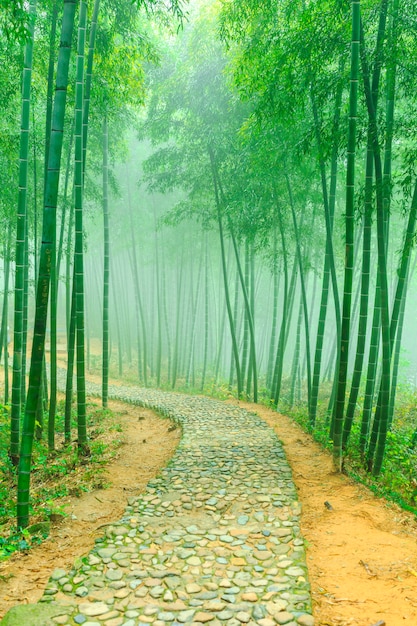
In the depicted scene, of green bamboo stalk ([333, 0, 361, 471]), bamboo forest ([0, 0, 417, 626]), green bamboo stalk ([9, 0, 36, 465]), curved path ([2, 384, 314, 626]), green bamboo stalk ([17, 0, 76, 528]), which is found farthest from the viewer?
green bamboo stalk ([9, 0, 36, 465])

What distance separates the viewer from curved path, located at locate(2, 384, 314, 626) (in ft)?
7.80

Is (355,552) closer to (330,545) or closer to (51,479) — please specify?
(330,545)

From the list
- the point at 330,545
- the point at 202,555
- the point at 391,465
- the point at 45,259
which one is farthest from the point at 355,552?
the point at 45,259

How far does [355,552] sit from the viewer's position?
3037 millimetres

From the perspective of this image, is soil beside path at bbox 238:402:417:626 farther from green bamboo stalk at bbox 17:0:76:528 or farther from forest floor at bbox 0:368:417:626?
green bamboo stalk at bbox 17:0:76:528

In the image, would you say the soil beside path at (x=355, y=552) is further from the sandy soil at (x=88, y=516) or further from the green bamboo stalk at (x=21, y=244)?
the green bamboo stalk at (x=21, y=244)

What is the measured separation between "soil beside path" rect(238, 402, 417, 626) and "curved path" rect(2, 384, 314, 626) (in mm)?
127

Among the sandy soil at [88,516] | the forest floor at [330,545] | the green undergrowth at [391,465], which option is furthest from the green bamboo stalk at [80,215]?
the green undergrowth at [391,465]

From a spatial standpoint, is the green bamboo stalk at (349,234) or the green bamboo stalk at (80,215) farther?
the green bamboo stalk at (80,215)

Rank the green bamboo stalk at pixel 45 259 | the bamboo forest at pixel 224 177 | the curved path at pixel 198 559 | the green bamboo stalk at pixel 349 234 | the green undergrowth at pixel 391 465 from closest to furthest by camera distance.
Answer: the curved path at pixel 198 559 < the green bamboo stalk at pixel 45 259 < the bamboo forest at pixel 224 177 < the green bamboo stalk at pixel 349 234 < the green undergrowth at pixel 391 465

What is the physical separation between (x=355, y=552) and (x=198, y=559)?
1083 mm

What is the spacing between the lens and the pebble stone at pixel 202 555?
241cm

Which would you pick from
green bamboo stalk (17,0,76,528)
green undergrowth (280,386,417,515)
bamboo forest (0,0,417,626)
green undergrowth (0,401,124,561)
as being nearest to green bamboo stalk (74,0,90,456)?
bamboo forest (0,0,417,626)

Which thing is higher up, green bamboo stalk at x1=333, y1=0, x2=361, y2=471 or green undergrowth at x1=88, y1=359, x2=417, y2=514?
green bamboo stalk at x1=333, y1=0, x2=361, y2=471
